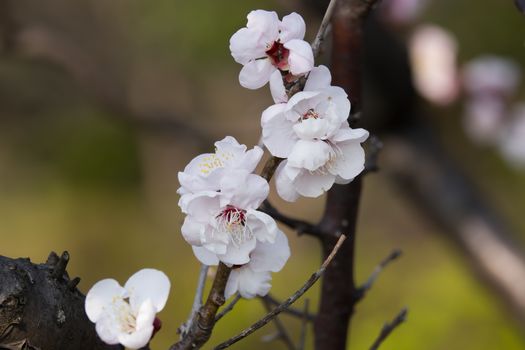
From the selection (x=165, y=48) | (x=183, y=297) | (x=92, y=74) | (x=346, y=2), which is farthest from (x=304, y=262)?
(x=346, y=2)

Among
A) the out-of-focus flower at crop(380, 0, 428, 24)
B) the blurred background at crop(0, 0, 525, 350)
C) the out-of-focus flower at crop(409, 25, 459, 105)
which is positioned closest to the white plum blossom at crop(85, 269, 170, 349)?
the blurred background at crop(0, 0, 525, 350)

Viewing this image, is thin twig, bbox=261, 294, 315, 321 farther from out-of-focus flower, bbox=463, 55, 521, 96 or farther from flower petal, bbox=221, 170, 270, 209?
out-of-focus flower, bbox=463, 55, 521, 96

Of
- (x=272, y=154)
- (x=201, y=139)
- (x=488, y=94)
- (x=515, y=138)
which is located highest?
(x=201, y=139)

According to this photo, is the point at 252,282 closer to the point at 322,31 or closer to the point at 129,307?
the point at 129,307

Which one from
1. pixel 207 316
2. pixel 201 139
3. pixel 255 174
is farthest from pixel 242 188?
pixel 201 139

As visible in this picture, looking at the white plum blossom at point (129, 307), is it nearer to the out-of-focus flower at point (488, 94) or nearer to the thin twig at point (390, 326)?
the thin twig at point (390, 326)

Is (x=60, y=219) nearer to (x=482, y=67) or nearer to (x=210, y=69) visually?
(x=210, y=69)

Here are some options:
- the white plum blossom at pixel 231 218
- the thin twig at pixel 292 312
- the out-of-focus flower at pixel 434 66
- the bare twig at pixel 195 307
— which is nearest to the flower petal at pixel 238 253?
the white plum blossom at pixel 231 218
